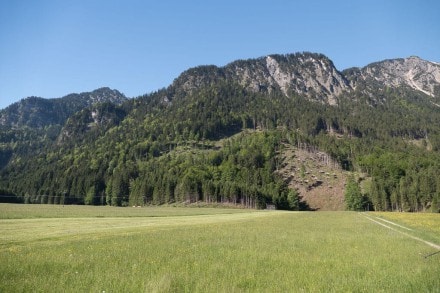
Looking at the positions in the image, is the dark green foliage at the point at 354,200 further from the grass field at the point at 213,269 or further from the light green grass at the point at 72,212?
the grass field at the point at 213,269

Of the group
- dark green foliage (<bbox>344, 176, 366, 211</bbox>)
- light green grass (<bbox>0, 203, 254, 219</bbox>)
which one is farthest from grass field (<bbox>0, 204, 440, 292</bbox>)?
dark green foliage (<bbox>344, 176, 366, 211</bbox>)

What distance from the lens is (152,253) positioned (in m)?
18.5

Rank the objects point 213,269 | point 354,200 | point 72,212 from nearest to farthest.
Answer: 1. point 213,269
2. point 72,212
3. point 354,200

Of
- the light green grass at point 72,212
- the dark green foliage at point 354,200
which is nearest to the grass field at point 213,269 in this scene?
the light green grass at point 72,212

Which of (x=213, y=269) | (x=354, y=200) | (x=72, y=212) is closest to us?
(x=213, y=269)

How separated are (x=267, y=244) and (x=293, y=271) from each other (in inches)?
370

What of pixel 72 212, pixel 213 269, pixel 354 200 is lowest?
pixel 213 269

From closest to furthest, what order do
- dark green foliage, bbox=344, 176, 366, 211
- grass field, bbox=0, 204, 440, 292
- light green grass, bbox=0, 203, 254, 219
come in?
grass field, bbox=0, 204, 440, 292
light green grass, bbox=0, 203, 254, 219
dark green foliage, bbox=344, 176, 366, 211

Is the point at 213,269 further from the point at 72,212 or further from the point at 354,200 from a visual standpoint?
the point at 354,200

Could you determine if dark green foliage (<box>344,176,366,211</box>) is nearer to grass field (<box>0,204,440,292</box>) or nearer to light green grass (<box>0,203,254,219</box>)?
light green grass (<box>0,203,254,219</box>)

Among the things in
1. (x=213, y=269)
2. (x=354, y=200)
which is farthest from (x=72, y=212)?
(x=354, y=200)

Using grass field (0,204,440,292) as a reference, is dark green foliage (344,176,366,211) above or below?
above

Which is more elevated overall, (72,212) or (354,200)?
(354,200)

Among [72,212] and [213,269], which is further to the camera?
[72,212]
